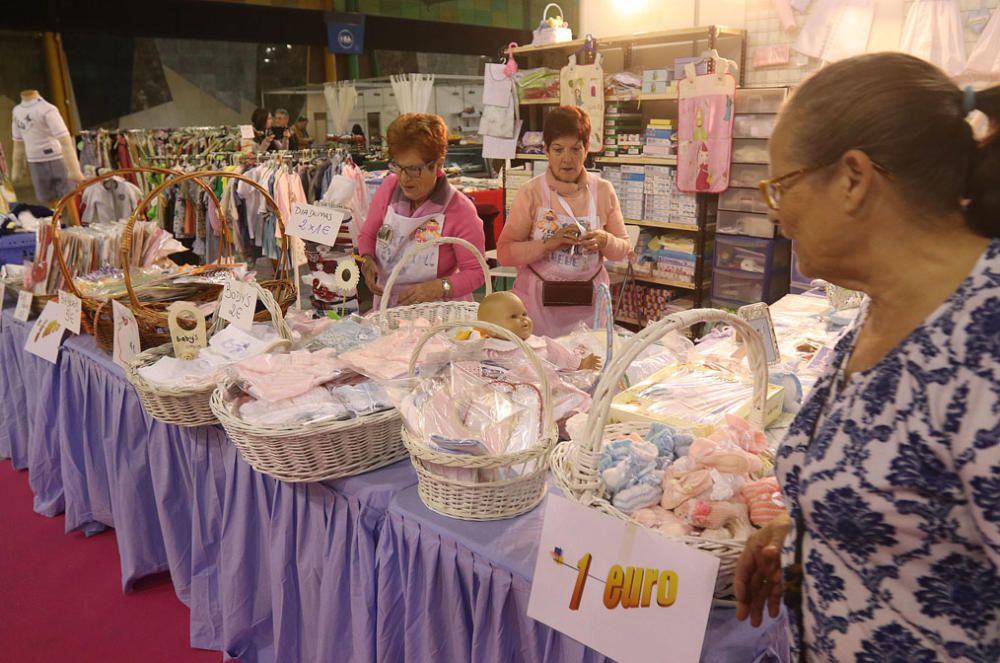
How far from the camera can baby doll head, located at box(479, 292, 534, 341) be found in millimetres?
1930

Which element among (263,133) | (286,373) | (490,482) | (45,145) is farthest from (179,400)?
(45,145)

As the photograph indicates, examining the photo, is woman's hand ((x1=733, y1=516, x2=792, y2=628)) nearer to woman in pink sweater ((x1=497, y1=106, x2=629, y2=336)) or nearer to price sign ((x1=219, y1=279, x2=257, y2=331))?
price sign ((x1=219, y1=279, x2=257, y2=331))

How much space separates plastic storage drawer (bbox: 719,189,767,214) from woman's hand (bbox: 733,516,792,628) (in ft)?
13.3

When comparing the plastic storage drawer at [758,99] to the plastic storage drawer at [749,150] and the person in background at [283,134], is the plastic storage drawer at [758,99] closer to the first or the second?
the plastic storage drawer at [749,150]

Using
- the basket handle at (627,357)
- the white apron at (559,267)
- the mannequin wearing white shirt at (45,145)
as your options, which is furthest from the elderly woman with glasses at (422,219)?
the mannequin wearing white shirt at (45,145)

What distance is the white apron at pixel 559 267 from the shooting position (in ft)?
10.1

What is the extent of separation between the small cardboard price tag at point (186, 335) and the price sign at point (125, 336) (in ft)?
0.57

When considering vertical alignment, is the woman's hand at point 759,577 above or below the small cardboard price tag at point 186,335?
below

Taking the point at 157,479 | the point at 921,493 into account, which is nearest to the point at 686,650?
the point at 921,493

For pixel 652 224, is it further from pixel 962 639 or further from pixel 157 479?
pixel 962 639

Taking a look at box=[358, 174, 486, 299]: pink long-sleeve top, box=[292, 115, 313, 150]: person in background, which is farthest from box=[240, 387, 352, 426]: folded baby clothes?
box=[292, 115, 313, 150]: person in background

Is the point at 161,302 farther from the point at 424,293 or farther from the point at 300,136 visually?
the point at 300,136

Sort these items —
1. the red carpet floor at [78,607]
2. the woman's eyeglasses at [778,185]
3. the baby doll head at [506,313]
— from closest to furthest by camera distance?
the woman's eyeglasses at [778,185]
the baby doll head at [506,313]
the red carpet floor at [78,607]

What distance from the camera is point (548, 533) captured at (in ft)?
3.82
